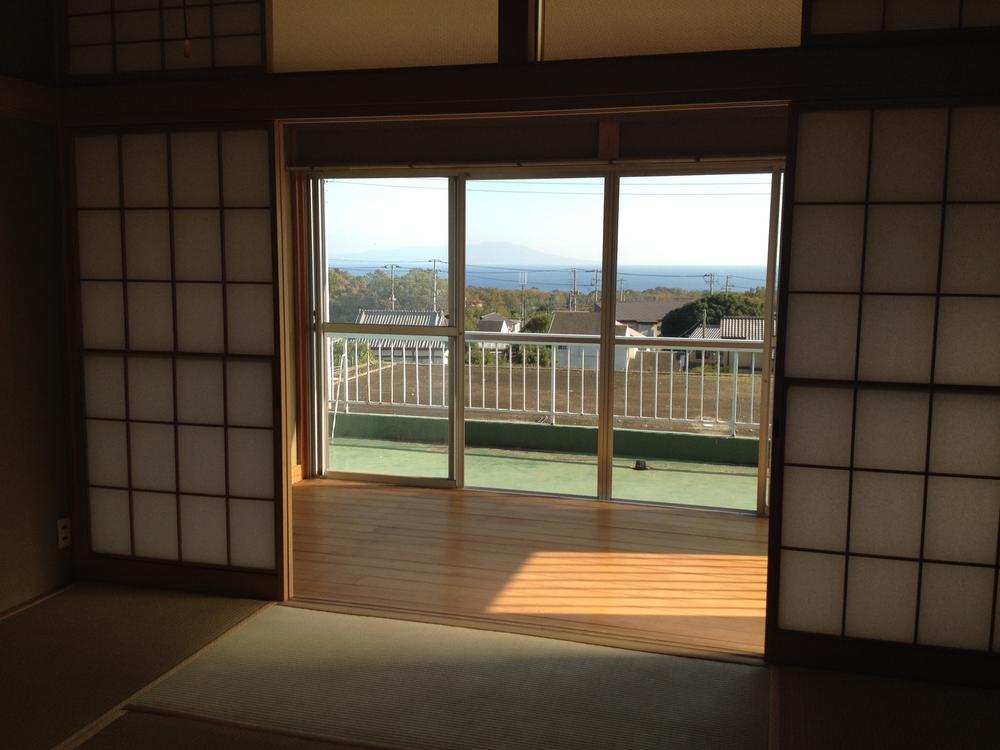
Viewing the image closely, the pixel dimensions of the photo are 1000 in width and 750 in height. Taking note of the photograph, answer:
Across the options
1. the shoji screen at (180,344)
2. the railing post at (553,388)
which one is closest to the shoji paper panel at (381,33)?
the shoji screen at (180,344)

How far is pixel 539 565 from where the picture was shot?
3.91 metres

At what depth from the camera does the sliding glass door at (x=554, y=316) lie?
192 inches

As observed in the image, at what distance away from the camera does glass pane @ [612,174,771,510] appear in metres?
4.83

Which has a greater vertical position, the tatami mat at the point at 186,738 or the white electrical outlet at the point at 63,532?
the white electrical outlet at the point at 63,532

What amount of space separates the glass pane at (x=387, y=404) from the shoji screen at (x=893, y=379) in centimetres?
280

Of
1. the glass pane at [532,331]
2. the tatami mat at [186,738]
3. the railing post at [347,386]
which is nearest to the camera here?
the tatami mat at [186,738]

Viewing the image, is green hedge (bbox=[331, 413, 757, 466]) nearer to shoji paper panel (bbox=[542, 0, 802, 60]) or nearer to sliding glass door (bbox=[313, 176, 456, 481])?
sliding glass door (bbox=[313, 176, 456, 481])

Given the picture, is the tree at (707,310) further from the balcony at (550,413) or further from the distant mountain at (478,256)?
the distant mountain at (478,256)

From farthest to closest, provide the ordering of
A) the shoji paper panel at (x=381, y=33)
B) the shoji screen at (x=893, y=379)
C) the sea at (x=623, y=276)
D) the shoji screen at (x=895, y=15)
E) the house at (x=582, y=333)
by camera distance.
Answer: the house at (x=582, y=333) < the sea at (x=623, y=276) < the shoji paper panel at (x=381, y=33) < the shoji screen at (x=893, y=379) < the shoji screen at (x=895, y=15)

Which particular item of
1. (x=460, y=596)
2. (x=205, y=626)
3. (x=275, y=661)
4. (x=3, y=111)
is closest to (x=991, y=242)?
(x=460, y=596)

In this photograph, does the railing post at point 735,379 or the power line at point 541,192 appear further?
the railing post at point 735,379

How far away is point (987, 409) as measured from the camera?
271 cm

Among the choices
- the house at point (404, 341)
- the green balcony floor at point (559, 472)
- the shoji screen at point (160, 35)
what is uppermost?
the shoji screen at point (160, 35)

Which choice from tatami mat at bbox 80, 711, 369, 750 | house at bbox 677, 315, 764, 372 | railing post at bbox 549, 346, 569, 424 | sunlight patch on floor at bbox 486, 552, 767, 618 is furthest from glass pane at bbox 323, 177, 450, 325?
tatami mat at bbox 80, 711, 369, 750
